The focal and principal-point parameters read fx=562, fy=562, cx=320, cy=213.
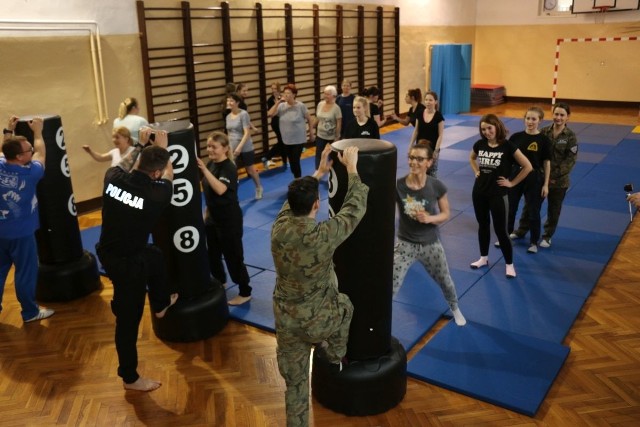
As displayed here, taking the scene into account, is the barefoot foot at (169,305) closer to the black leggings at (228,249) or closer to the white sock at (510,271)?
the black leggings at (228,249)

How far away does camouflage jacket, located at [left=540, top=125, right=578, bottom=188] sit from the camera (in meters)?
5.46

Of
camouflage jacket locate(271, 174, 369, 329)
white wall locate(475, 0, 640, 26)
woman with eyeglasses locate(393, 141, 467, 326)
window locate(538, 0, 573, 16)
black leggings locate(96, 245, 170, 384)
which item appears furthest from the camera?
window locate(538, 0, 573, 16)

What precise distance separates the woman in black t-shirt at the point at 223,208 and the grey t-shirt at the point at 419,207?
1.32 metres

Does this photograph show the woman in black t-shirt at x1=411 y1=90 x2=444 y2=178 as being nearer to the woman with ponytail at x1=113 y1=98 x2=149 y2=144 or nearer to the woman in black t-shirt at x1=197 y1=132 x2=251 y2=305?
the woman in black t-shirt at x1=197 y1=132 x2=251 y2=305

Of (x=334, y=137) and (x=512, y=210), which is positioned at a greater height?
(x=334, y=137)

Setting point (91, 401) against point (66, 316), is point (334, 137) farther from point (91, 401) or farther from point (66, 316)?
point (91, 401)

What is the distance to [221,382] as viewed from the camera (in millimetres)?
3787

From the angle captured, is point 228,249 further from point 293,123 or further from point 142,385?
point 293,123

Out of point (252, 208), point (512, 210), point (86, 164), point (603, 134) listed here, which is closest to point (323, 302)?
point (512, 210)

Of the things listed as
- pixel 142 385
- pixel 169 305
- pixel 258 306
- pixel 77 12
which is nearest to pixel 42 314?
pixel 169 305

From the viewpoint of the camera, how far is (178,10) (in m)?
8.31

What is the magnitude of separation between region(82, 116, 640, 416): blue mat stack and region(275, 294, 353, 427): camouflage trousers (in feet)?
3.47

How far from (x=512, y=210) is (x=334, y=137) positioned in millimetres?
2751

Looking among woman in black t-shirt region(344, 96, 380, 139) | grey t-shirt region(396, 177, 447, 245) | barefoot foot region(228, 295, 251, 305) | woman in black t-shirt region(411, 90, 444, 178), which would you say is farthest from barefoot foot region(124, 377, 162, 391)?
woman in black t-shirt region(411, 90, 444, 178)
